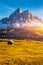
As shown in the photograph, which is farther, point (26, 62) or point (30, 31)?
point (30, 31)

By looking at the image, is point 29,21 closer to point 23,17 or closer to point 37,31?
point 23,17

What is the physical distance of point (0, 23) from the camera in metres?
149

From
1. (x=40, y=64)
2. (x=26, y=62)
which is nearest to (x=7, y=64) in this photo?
(x=26, y=62)

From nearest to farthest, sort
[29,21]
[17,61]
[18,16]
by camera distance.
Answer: [17,61]
[29,21]
[18,16]

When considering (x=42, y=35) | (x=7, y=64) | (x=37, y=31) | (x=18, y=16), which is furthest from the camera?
(x=18, y=16)

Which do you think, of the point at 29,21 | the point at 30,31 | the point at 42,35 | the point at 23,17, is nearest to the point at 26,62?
the point at 42,35

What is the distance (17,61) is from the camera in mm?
26578

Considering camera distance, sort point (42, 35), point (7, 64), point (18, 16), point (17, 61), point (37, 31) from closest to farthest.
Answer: point (7, 64) < point (17, 61) < point (42, 35) < point (37, 31) < point (18, 16)

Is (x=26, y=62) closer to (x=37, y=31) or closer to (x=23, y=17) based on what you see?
(x=37, y=31)

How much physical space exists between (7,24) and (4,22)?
6.86 meters

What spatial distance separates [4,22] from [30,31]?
1786 inches

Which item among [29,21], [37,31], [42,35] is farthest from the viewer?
[29,21]

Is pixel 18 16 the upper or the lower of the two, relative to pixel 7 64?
upper

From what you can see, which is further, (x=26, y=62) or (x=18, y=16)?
(x=18, y=16)
